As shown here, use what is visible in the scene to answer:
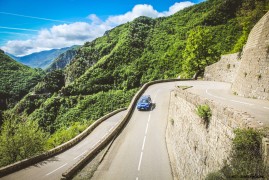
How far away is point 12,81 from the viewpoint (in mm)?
122000

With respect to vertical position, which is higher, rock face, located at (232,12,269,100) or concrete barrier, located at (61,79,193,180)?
rock face, located at (232,12,269,100)

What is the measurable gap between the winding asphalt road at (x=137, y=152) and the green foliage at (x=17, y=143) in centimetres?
486

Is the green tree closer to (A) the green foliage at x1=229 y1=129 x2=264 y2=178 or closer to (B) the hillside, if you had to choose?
(A) the green foliage at x1=229 y1=129 x2=264 y2=178

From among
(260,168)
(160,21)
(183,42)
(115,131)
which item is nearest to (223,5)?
(183,42)

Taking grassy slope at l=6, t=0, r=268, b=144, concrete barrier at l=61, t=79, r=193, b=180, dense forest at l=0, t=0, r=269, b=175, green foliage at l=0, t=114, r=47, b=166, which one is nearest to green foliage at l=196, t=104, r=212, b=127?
concrete barrier at l=61, t=79, r=193, b=180

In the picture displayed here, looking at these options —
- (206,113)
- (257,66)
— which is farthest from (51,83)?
(206,113)

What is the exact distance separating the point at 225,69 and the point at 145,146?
20244 mm

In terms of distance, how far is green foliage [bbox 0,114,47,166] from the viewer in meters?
22.7

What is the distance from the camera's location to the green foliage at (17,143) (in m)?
22.7

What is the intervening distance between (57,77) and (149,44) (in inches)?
2533

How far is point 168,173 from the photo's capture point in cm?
1452

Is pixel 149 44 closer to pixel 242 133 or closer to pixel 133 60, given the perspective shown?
pixel 133 60

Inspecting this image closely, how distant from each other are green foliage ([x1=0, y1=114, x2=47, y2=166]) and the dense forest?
878 centimetres

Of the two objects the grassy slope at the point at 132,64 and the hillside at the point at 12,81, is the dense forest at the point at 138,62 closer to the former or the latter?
the grassy slope at the point at 132,64
